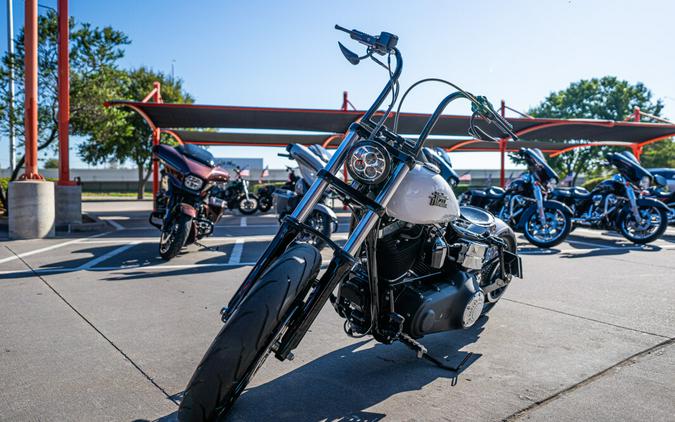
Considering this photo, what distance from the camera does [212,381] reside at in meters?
1.92

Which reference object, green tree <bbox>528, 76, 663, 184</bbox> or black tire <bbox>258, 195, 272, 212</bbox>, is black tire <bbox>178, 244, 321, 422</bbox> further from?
green tree <bbox>528, 76, 663, 184</bbox>

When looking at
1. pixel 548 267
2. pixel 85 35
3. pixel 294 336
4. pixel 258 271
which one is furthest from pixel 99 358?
pixel 85 35

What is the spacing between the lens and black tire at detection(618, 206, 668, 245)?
8.05 meters

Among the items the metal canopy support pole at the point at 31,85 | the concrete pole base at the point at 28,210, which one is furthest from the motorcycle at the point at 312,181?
the metal canopy support pole at the point at 31,85

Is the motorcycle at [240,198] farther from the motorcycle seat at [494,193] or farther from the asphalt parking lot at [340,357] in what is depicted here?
the asphalt parking lot at [340,357]

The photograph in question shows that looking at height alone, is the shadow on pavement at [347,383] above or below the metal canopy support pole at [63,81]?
below

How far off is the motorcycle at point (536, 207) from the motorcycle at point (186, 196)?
190 inches

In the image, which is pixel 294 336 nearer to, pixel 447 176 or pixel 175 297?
pixel 175 297

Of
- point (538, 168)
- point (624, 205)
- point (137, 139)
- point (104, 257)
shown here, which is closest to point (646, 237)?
point (624, 205)

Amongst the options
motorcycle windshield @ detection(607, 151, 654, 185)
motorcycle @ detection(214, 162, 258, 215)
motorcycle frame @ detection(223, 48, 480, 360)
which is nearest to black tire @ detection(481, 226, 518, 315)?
motorcycle frame @ detection(223, 48, 480, 360)

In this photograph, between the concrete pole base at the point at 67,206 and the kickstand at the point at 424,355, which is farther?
the concrete pole base at the point at 67,206

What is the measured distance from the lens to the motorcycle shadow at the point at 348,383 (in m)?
2.32

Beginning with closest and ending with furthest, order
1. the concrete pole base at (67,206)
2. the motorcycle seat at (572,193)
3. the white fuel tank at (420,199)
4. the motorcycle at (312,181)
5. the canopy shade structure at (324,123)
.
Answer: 1. the white fuel tank at (420,199)
2. the motorcycle at (312,181)
3. the motorcycle seat at (572,193)
4. the concrete pole base at (67,206)
5. the canopy shade structure at (324,123)

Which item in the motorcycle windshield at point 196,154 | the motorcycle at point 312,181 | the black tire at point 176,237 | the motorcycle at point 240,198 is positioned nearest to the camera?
the motorcycle at point 312,181
